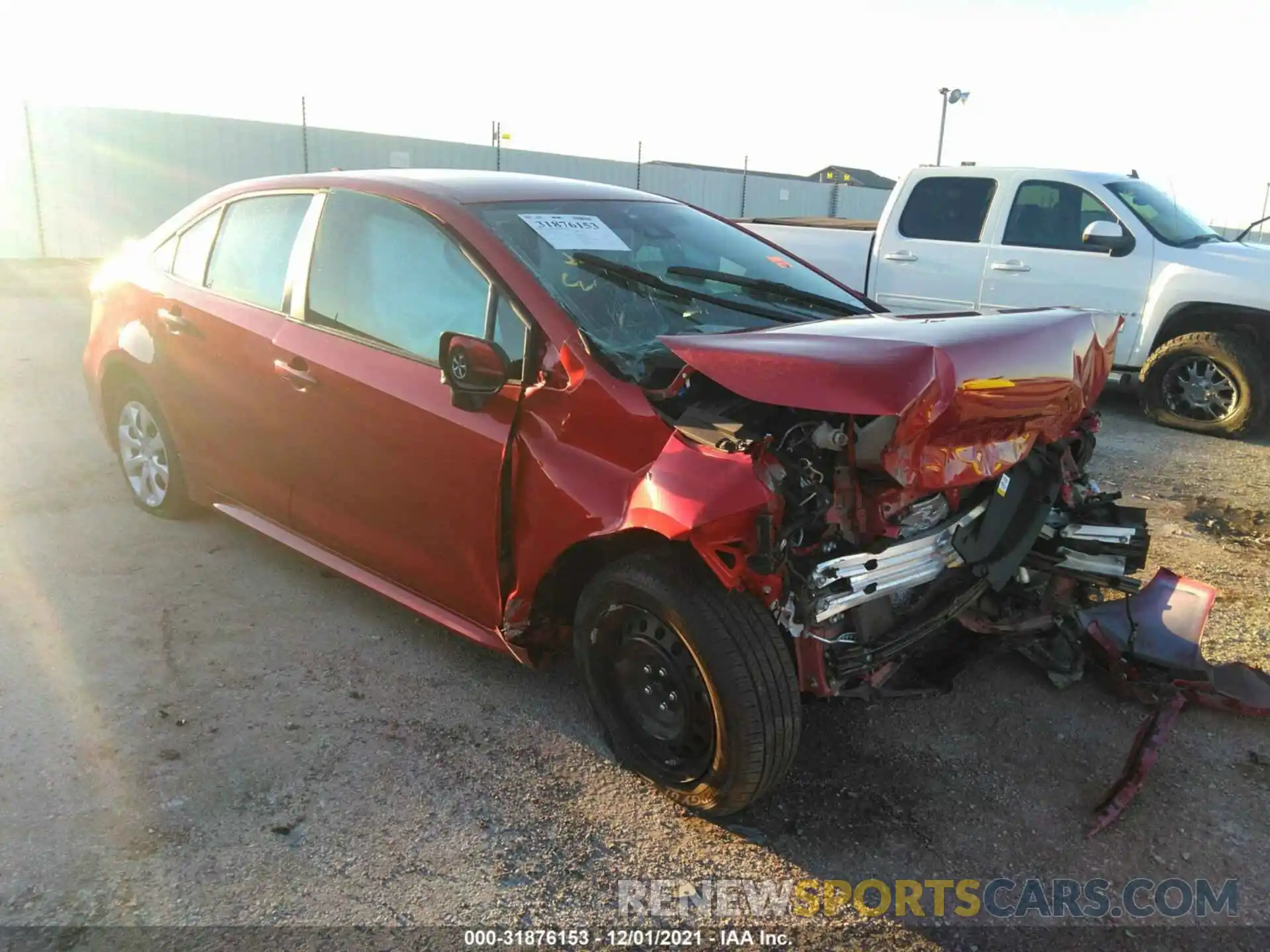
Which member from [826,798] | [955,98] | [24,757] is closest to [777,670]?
[826,798]

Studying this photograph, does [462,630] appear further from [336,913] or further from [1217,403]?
[1217,403]

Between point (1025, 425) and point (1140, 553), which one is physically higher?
point (1025, 425)

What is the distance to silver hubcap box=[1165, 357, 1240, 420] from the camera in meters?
7.23

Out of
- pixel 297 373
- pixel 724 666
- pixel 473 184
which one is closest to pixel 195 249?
pixel 297 373

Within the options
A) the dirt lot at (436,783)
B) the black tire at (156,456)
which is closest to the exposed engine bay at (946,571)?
the dirt lot at (436,783)

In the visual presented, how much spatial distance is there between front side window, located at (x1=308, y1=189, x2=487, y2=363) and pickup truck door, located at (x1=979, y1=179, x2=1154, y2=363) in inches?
228

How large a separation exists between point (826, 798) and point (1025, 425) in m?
1.27

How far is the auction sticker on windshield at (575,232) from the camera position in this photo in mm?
3260

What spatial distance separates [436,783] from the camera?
2.88m

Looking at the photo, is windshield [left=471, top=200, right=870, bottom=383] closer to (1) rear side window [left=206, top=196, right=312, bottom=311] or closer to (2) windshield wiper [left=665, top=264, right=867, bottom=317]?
(2) windshield wiper [left=665, top=264, right=867, bottom=317]

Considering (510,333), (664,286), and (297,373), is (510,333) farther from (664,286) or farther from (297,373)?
(297,373)

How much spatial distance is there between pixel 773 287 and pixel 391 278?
141cm

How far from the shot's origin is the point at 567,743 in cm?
310

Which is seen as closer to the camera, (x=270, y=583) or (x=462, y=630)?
(x=462, y=630)
